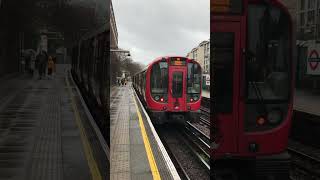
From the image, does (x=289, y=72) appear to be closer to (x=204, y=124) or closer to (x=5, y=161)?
(x=204, y=124)

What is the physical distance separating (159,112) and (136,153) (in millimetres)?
485

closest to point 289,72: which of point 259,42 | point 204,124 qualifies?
point 259,42

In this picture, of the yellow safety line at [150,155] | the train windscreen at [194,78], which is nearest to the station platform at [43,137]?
the yellow safety line at [150,155]

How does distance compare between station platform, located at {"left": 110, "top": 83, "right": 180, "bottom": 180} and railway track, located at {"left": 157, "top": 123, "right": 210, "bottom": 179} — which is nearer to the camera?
station platform, located at {"left": 110, "top": 83, "right": 180, "bottom": 180}

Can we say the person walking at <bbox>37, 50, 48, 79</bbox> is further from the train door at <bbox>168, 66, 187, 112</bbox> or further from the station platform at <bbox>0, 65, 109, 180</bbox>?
the train door at <bbox>168, 66, 187, 112</bbox>

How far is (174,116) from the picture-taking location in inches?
80.0

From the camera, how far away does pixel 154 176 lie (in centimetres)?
148

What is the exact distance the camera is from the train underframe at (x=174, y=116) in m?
1.81

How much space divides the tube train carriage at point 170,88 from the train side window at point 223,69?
0.10 meters

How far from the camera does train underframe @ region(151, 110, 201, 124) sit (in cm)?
181

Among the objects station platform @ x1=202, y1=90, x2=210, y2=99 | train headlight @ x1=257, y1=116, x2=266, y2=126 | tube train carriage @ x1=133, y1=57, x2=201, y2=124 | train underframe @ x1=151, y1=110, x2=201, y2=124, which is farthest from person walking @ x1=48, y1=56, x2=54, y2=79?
train headlight @ x1=257, y1=116, x2=266, y2=126

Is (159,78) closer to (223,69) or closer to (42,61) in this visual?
(223,69)

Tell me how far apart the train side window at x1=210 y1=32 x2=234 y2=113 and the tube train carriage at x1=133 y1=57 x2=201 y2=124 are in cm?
10

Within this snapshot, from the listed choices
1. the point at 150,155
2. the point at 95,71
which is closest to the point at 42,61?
the point at 95,71
